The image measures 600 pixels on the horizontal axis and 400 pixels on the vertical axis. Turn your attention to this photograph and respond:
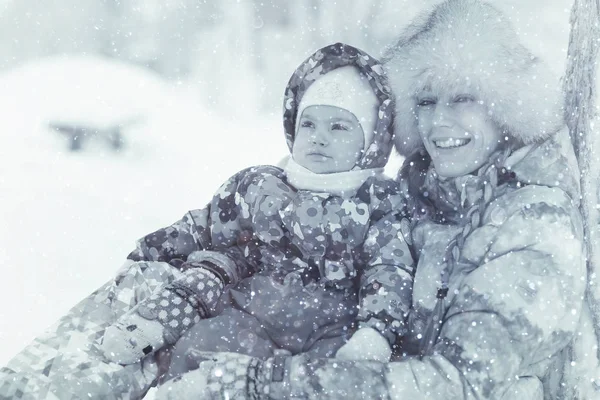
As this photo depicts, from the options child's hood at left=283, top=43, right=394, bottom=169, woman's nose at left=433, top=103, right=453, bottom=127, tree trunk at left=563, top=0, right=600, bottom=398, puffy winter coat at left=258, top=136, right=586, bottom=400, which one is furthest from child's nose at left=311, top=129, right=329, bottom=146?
tree trunk at left=563, top=0, right=600, bottom=398

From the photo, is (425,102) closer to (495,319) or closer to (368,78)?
(368,78)

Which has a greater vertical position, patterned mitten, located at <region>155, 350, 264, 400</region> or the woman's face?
the woman's face

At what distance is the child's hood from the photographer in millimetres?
1798

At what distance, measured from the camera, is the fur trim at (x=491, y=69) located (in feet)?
4.72

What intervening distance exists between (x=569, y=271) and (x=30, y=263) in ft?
9.78

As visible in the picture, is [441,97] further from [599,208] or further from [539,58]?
[599,208]

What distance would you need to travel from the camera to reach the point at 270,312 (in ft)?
4.95

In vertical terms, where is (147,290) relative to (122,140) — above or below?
below

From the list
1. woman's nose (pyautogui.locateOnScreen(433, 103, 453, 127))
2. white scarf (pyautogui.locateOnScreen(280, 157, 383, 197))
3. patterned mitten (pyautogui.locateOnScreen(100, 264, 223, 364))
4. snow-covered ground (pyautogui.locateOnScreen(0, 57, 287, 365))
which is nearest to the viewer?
patterned mitten (pyautogui.locateOnScreen(100, 264, 223, 364))

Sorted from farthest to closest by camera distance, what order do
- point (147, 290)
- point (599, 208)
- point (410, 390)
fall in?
1. point (147, 290)
2. point (599, 208)
3. point (410, 390)

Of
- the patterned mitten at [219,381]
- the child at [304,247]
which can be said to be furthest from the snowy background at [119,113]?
the patterned mitten at [219,381]

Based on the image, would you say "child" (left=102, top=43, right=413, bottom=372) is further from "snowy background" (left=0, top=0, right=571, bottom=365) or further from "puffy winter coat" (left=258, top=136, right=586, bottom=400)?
"snowy background" (left=0, top=0, right=571, bottom=365)

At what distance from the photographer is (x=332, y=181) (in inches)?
66.8

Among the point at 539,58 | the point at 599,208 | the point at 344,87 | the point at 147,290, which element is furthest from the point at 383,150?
the point at 147,290
